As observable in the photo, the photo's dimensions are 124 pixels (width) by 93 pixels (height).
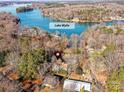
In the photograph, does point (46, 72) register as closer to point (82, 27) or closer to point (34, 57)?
point (34, 57)

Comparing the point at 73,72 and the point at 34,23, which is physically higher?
the point at 34,23

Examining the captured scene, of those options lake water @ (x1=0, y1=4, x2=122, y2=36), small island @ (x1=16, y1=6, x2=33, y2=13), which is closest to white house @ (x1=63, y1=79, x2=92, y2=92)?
lake water @ (x1=0, y1=4, x2=122, y2=36)

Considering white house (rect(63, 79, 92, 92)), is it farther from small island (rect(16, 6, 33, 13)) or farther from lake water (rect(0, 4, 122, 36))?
small island (rect(16, 6, 33, 13))

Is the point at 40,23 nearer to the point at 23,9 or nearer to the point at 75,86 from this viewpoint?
the point at 23,9

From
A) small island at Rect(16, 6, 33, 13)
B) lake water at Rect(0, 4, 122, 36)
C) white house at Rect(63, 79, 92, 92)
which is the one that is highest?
small island at Rect(16, 6, 33, 13)

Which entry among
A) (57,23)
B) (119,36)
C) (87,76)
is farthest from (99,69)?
(57,23)

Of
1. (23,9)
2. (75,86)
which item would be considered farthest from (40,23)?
→ (75,86)

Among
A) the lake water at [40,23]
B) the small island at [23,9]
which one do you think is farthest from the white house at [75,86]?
the small island at [23,9]

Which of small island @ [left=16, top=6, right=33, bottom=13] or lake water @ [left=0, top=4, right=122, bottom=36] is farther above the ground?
small island @ [left=16, top=6, right=33, bottom=13]

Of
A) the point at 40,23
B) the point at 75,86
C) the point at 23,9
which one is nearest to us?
the point at 75,86

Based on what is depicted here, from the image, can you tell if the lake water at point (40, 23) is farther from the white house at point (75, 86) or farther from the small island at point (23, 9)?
the white house at point (75, 86)

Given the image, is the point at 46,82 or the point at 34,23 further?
the point at 34,23
